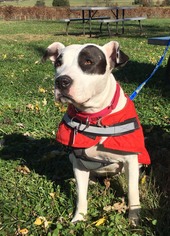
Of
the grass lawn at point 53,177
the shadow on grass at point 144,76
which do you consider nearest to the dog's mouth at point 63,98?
the grass lawn at point 53,177

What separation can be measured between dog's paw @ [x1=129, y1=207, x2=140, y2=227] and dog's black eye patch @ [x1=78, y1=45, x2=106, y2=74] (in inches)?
44.2

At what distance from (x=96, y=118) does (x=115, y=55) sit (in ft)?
1.65

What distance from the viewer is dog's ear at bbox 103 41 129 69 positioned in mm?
2758

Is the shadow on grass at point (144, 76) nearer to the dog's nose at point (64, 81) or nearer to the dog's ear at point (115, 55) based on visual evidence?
the dog's ear at point (115, 55)

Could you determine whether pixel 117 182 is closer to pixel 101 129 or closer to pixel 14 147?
pixel 101 129

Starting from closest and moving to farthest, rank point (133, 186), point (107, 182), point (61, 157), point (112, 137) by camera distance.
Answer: point (112, 137) → point (133, 186) → point (107, 182) → point (61, 157)

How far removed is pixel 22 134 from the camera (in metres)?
4.67

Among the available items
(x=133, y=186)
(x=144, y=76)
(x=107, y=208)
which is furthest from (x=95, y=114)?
(x=144, y=76)

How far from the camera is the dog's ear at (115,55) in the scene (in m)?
2.76

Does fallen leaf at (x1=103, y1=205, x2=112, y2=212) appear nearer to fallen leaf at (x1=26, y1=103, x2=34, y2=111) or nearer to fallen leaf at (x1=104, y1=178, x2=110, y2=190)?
fallen leaf at (x1=104, y1=178, x2=110, y2=190)

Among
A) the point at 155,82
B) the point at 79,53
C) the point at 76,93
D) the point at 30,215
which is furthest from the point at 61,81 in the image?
the point at 155,82

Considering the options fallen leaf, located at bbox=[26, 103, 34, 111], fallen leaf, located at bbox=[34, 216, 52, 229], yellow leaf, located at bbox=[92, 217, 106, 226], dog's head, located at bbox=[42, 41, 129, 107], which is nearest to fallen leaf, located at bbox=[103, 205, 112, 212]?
yellow leaf, located at bbox=[92, 217, 106, 226]

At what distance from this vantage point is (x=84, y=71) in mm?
2566

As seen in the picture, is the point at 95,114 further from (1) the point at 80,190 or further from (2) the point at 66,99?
(1) the point at 80,190
